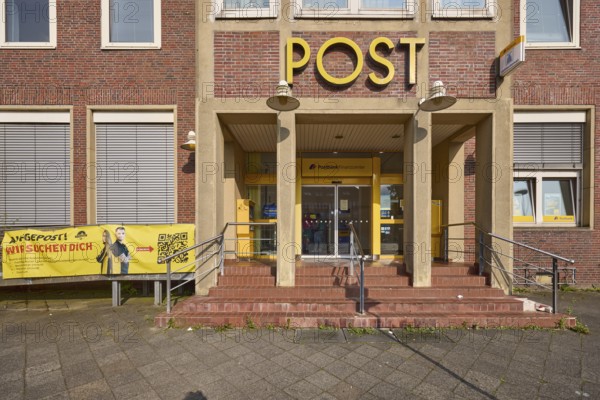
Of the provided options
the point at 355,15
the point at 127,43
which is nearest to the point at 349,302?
the point at 355,15

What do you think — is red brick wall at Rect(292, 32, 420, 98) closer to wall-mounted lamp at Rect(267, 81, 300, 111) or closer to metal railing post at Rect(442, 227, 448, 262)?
wall-mounted lamp at Rect(267, 81, 300, 111)

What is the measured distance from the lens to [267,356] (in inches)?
149

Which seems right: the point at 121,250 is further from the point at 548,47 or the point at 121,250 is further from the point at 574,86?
the point at 574,86

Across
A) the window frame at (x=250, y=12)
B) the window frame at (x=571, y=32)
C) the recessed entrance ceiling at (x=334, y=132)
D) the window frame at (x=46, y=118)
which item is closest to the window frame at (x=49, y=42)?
the window frame at (x=46, y=118)

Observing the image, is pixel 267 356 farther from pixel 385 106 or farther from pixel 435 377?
pixel 385 106

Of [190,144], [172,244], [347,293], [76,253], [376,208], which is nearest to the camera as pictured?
[347,293]

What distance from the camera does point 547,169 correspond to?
7500 mm

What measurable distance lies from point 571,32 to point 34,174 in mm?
13765

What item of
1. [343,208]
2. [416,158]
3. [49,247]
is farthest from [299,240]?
[49,247]

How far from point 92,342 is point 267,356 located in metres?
2.66

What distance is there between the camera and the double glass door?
8.12 meters

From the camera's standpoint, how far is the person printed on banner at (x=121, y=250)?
5.82 metres

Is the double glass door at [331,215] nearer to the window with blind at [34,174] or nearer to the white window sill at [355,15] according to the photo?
the white window sill at [355,15]

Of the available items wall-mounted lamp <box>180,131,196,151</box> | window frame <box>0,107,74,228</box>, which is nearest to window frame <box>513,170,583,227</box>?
wall-mounted lamp <box>180,131,196,151</box>
